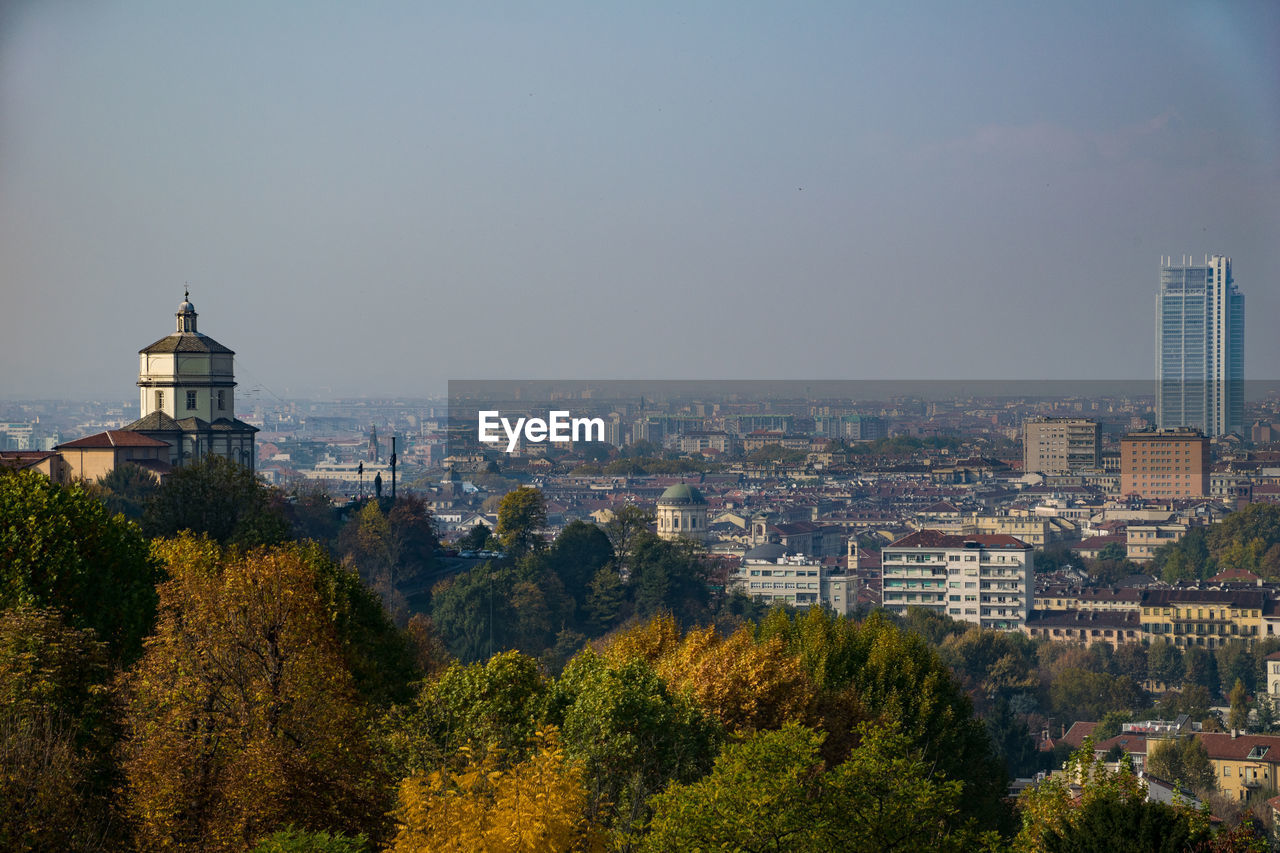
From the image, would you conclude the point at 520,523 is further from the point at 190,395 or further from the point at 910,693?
the point at 910,693

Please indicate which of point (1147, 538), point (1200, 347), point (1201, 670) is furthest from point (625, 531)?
point (1200, 347)

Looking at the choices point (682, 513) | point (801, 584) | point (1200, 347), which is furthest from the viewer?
point (1200, 347)

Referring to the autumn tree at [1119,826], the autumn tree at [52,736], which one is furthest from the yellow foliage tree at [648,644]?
the autumn tree at [1119,826]

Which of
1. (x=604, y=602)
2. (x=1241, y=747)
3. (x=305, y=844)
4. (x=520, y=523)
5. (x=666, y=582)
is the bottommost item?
(x=1241, y=747)

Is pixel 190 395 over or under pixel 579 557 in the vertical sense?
over

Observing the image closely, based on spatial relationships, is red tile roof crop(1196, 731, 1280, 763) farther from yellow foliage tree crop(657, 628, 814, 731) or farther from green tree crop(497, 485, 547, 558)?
yellow foliage tree crop(657, 628, 814, 731)

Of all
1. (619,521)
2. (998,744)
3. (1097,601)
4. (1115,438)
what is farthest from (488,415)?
(998,744)

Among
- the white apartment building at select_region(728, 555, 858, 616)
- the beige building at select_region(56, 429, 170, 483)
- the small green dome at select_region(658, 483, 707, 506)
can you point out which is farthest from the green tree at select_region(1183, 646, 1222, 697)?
the small green dome at select_region(658, 483, 707, 506)
